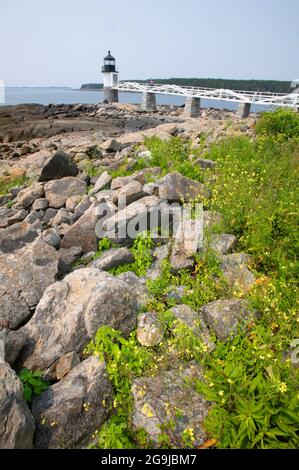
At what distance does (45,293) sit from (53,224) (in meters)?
3.15

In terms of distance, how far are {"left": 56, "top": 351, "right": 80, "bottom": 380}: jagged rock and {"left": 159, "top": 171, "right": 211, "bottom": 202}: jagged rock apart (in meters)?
3.56

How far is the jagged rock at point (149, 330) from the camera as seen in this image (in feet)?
13.0

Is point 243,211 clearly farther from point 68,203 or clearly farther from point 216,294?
point 68,203

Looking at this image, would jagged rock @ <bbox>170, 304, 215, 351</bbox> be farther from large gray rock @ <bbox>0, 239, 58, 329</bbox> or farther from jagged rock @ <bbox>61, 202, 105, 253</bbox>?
jagged rock @ <bbox>61, 202, 105, 253</bbox>

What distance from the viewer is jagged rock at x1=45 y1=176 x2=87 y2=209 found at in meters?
8.40

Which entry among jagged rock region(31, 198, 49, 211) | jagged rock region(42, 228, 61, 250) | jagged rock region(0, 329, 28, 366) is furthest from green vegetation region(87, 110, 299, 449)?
jagged rock region(31, 198, 49, 211)

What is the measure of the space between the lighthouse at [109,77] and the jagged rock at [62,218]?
2051 inches

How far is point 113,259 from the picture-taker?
536 cm

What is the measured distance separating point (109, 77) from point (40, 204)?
52.7 m

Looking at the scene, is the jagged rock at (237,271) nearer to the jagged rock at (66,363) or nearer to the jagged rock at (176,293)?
the jagged rock at (176,293)

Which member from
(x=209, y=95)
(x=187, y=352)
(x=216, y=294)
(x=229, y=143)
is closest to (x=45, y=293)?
(x=187, y=352)

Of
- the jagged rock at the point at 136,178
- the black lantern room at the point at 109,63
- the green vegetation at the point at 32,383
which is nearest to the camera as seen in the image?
the green vegetation at the point at 32,383

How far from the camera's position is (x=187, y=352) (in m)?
3.77

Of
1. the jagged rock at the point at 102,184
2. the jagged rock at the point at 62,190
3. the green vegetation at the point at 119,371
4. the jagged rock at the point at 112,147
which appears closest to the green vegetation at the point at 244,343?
the green vegetation at the point at 119,371
